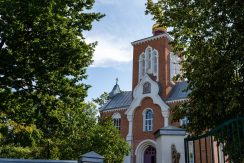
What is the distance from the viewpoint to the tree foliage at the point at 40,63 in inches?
567

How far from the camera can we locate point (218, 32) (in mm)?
12062

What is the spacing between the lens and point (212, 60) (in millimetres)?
11703

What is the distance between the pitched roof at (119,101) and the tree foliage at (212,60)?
26.8m

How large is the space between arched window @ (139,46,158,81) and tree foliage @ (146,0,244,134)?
25.8 metres

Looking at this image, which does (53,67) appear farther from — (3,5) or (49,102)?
(3,5)

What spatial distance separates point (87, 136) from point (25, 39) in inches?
437

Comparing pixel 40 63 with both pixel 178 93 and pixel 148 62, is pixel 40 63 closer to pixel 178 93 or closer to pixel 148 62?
pixel 178 93

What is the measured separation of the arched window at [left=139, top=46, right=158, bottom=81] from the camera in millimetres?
39062

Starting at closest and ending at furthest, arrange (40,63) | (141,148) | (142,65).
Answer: (40,63)
(141,148)
(142,65)

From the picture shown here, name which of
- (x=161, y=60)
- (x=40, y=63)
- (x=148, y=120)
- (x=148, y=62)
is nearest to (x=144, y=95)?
(x=148, y=120)

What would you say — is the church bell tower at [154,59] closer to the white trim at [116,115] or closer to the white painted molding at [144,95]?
the white painted molding at [144,95]

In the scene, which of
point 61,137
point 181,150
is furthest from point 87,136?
point 181,150

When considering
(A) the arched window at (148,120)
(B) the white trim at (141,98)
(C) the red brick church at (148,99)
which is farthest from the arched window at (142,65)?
(A) the arched window at (148,120)

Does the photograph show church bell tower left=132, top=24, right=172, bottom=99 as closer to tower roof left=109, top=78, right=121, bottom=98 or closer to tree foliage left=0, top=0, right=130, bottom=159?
tower roof left=109, top=78, right=121, bottom=98
